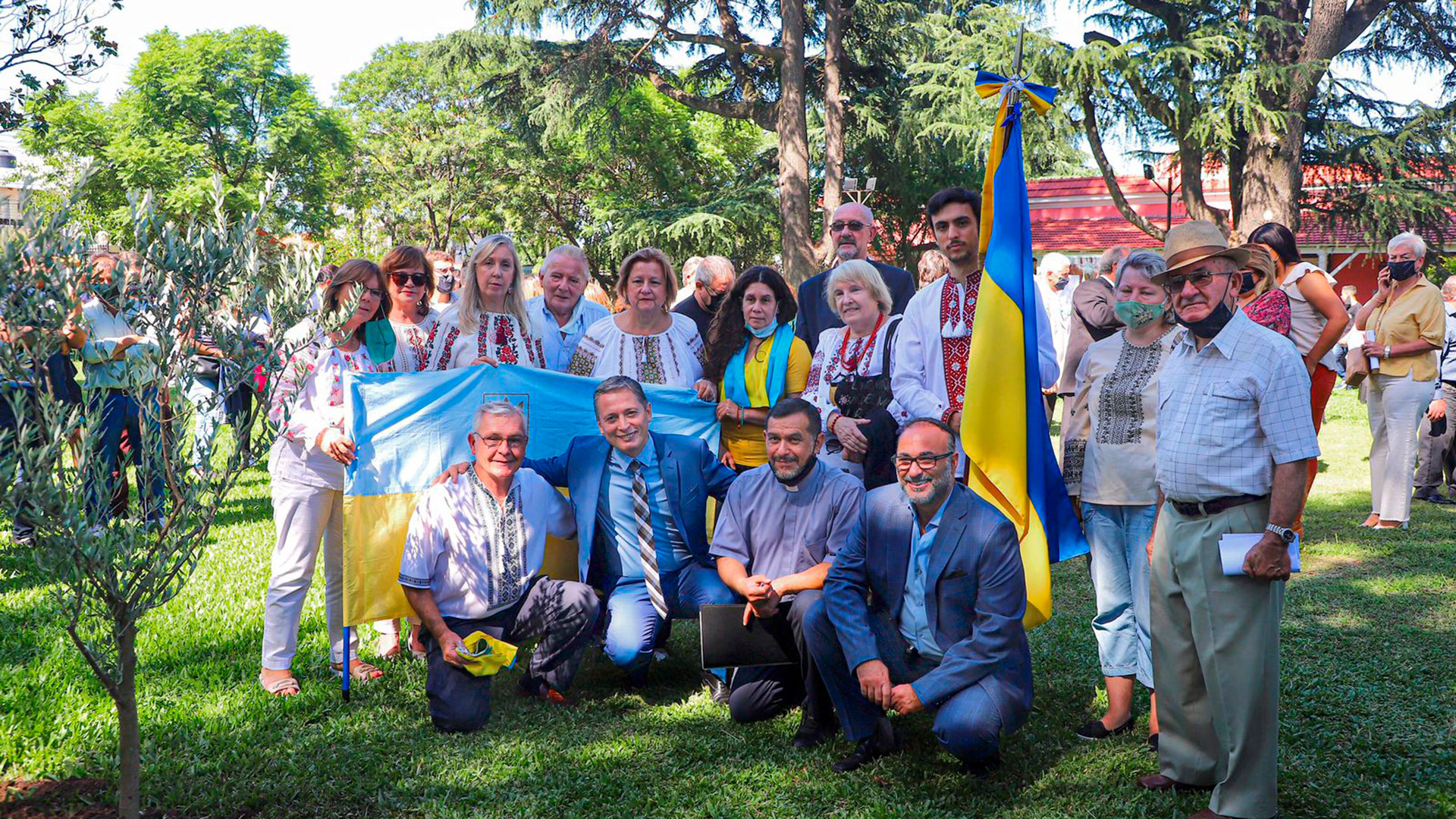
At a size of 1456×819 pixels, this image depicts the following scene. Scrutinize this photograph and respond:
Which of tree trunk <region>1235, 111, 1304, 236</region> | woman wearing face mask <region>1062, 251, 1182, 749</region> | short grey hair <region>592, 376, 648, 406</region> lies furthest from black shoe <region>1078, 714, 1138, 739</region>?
tree trunk <region>1235, 111, 1304, 236</region>

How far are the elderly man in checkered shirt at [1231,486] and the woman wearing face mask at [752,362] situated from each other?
2.31m

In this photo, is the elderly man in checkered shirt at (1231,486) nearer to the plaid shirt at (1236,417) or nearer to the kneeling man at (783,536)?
the plaid shirt at (1236,417)

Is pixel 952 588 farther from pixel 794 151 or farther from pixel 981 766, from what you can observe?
pixel 794 151

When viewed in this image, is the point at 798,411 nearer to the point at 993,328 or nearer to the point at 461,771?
the point at 993,328

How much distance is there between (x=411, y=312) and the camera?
5.66 metres

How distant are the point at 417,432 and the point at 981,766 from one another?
9.99 feet

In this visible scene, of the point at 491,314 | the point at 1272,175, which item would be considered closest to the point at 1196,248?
the point at 491,314

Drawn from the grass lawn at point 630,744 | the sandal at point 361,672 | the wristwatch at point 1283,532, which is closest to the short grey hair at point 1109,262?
the grass lawn at point 630,744

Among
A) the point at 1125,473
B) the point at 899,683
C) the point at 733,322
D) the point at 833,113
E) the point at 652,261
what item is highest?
the point at 833,113

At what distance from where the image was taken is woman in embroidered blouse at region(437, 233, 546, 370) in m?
5.69

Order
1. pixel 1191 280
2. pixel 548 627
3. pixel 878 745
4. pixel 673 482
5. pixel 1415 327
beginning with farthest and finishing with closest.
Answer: pixel 1415 327, pixel 673 482, pixel 548 627, pixel 878 745, pixel 1191 280

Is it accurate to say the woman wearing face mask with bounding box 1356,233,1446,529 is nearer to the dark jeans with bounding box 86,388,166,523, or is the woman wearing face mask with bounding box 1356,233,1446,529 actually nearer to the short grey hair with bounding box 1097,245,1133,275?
the short grey hair with bounding box 1097,245,1133,275

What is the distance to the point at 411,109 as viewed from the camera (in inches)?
1403

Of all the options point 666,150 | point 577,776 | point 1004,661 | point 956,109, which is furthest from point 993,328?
point 666,150
